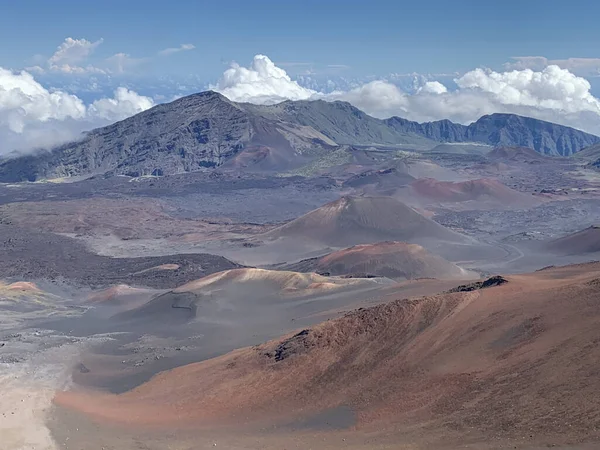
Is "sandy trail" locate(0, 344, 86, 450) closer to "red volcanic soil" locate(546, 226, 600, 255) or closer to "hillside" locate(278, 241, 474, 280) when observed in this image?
"hillside" locate(278, 241, 474, 280)

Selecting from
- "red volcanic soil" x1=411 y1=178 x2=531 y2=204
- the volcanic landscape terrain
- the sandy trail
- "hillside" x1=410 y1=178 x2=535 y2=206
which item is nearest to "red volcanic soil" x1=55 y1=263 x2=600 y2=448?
the volcanic landscape terrain

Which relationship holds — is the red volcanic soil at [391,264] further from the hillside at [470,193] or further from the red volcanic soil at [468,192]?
the red volcanic soil at [468,192]

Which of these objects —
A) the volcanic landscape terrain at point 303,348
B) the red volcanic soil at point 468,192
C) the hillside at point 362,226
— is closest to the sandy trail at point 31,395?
the volcanic landscape terrain at point 303,348

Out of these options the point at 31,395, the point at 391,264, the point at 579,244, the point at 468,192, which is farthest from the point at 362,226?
the point at 31,395

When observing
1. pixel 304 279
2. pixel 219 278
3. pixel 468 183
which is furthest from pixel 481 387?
pixel 468 183

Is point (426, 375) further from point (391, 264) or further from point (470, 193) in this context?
point (470, 193)

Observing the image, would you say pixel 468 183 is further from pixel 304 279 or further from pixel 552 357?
pixel 552 357
